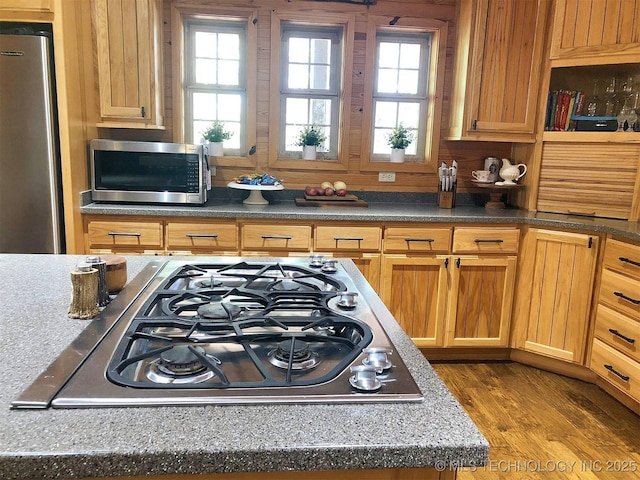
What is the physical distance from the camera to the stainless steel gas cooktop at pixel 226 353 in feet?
2.30

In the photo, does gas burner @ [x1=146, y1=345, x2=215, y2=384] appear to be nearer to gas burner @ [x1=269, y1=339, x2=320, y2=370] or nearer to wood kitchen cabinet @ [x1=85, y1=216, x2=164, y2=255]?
gas burner @ [x1=269, y1=339, x2=320, y2=370]

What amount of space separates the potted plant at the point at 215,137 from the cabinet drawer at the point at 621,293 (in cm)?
240

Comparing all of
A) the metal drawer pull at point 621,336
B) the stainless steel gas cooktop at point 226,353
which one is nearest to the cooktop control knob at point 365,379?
the stainless steel gas cooktop at point 226,353

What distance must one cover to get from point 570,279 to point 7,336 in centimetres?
273

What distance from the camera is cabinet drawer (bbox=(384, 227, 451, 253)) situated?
288cm

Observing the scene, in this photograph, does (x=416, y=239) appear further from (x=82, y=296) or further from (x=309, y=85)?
(x=82, y=296)

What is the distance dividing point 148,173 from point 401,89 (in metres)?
1.82

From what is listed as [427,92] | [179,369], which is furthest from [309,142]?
[179,369]

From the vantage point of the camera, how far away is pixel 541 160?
3154mm

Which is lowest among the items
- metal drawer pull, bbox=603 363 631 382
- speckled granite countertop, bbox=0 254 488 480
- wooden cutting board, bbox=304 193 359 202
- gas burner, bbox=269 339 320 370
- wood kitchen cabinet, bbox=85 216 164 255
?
metal drawer pull, bbox=603 363 631 382

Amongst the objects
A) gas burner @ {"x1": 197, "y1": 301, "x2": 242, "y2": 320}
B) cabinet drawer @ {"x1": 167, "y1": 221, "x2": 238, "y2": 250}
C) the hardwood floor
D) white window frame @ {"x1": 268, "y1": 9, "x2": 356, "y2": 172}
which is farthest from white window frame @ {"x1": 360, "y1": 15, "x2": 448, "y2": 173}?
gas burner @ {"x1": 197, "y1": 301, "x2": 242, "y2": 320}

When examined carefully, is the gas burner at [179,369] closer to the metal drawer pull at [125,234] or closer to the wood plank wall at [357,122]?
the metal drawer pull at [125,234]

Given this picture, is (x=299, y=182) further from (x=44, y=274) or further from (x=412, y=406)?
(x=412, y=406)

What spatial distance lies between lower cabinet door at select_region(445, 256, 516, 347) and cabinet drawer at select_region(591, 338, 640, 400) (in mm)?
511
